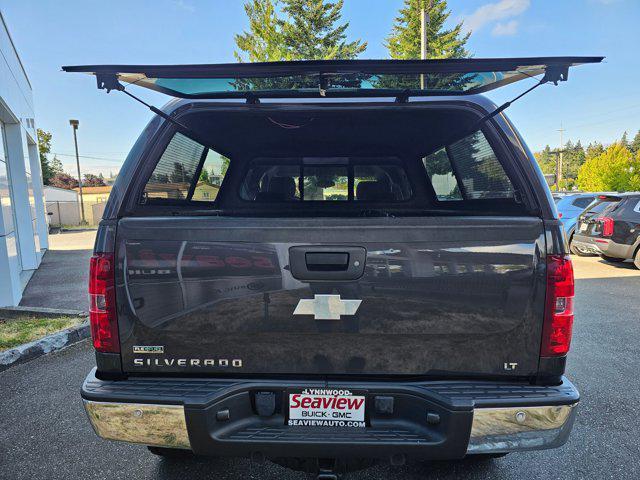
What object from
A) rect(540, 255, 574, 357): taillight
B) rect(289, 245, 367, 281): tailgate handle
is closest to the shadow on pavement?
rect(289, 245, 367, 281): tailgate handle

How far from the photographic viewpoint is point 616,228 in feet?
28.9

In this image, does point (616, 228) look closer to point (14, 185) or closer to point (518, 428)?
point (518, 428)

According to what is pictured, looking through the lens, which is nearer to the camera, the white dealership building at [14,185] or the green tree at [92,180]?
the white dealership building at [14,185]

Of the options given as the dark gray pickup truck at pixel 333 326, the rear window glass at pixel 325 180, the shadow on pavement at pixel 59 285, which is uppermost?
the rear window glass at pixel 325 180

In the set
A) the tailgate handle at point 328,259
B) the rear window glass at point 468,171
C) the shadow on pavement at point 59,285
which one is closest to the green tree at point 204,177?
the tailgate handle at point 328,259

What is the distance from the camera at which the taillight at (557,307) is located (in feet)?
5.66

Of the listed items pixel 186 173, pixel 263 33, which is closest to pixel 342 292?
pixel 186 173

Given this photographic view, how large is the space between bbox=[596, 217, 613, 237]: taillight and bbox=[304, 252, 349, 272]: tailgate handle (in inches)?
371

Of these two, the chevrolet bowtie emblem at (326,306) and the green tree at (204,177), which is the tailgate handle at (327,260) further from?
the green tree at (204,177)

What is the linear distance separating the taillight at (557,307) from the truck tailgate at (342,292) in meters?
0.04

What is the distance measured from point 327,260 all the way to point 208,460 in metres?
1.66

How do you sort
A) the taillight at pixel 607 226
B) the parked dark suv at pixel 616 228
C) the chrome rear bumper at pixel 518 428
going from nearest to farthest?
the chrome rear bumper at pixel 518 428 → the parked dark suv at pixel 616 228 → the taillight at pixel 607 226

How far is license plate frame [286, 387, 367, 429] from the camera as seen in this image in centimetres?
174

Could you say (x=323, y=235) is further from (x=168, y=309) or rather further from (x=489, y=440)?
(x=489, y=440)
